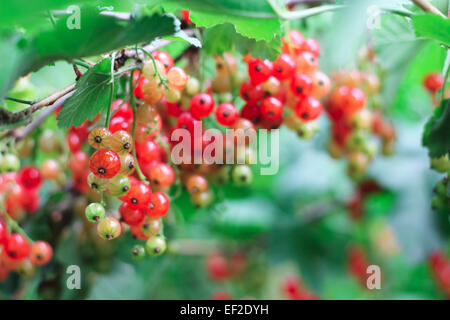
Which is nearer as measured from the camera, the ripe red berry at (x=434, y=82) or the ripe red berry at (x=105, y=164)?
→ the ripe red berry at (x=105, y=164)

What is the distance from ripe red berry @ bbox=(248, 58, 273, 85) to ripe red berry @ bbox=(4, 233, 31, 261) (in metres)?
0.59

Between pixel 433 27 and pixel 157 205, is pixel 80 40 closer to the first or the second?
pixel 157 205

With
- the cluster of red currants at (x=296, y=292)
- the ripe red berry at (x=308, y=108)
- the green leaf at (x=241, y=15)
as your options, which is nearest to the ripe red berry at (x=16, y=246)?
the green leaf at (x=241, y=15)

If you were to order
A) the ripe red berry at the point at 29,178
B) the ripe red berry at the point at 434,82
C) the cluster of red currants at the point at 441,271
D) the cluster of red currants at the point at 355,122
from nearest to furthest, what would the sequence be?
1. the ripe red berry at the point at 29,178
2. the cluster of red currants at the point at 355,122
3. the ripe red berry at the point at 434,82
4. the cluster of red currants at the point at 441,271

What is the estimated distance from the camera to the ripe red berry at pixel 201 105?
91cm

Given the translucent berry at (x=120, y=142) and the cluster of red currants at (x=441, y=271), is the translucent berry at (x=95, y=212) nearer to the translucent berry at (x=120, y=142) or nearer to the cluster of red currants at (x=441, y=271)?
the translucent berry at (x=120, y=142)

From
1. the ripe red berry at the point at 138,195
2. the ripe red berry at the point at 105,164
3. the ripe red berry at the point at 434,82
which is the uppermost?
the ripe red berry at the point at 434,82

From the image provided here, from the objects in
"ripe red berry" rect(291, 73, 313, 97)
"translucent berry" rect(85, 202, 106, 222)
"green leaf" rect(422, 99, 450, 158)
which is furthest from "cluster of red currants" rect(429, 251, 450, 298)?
"translucent berry" rect(85, 202, 106, 222)

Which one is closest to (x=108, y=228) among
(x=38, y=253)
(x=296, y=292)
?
(x=38, y=253)

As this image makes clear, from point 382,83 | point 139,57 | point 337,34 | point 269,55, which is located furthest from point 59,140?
point 382,83

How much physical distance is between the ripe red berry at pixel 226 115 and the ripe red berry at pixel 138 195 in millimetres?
228

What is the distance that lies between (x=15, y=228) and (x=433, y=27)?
904mm

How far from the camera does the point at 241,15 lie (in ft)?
2.46

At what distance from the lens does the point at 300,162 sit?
6.30ft
